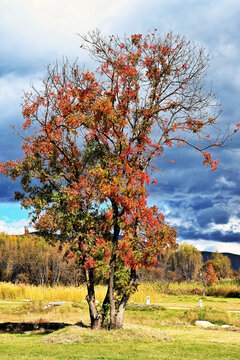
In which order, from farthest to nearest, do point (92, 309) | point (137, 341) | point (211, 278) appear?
point (211, 278) < point (92, 309) < point (137, 341)

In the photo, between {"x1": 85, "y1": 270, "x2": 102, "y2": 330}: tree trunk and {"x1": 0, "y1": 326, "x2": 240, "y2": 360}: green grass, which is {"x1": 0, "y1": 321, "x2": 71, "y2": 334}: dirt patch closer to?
{"x1": 0, "y1": 326, "x2": 240, "y2": 360}: green grass

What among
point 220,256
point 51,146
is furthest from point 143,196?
point 220,256

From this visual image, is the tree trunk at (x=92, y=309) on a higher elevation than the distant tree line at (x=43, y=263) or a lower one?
lower

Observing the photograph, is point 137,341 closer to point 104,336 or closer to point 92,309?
point 104,336

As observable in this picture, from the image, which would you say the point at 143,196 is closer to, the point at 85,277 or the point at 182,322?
the point at 85,277

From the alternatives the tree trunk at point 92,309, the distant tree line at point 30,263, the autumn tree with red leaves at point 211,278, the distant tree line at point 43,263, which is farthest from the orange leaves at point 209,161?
the distant tree line at point 30,263

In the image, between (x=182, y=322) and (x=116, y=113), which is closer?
(x=116, y=113)

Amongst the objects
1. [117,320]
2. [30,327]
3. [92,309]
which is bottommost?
[30,327]

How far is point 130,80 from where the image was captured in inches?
553

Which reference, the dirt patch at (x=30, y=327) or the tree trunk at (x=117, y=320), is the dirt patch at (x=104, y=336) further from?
the dirt patch at (x=30, y=327)

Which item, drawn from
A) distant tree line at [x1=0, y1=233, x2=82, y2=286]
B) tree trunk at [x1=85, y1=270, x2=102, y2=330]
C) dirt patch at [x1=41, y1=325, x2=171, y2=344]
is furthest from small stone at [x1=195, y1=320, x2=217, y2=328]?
distant tree line at [x1=0, y1=233, x2=82, y2=286]

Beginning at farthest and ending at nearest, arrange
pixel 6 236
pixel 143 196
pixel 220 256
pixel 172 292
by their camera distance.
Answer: pixel 220 256 → pixel 6 236 → pixel 172 292 → pixel 143 196

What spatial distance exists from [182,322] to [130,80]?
32.8ft

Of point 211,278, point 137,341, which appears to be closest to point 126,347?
point 137,341
